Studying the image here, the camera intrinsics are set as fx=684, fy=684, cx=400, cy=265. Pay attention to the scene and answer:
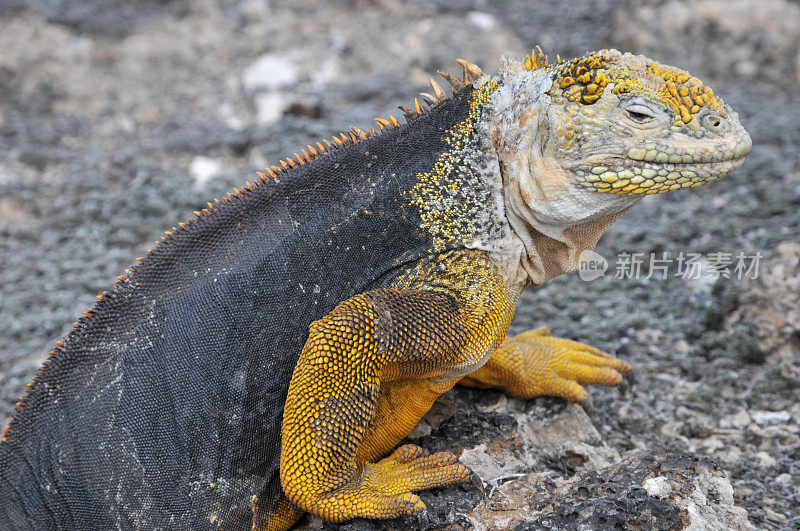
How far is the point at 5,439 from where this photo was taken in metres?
3.32

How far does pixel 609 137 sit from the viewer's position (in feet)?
10.8

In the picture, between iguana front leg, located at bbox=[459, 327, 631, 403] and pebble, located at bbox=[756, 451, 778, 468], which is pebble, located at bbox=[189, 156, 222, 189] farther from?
pebble, located at bbox=[756, 451, 778, 468]

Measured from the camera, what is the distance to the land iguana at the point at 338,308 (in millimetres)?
3174

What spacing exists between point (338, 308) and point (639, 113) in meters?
1.71

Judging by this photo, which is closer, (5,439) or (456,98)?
(5,439)

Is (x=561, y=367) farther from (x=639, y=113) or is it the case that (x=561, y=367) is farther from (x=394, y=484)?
(x=639, y=113)

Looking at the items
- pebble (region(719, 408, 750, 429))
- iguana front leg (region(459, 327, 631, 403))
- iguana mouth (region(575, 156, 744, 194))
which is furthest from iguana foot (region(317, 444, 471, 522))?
pebble (region(719, 408, 750, 429))

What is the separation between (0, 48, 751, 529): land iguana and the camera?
10.4ft

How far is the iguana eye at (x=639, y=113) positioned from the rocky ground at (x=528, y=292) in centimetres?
167

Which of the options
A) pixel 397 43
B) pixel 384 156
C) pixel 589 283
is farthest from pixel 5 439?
pixel 397 43

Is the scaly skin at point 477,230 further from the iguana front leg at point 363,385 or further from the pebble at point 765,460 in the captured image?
the pebble at point 765,460

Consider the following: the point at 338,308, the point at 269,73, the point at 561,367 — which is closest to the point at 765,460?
the point at 561,367

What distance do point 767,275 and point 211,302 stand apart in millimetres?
4071

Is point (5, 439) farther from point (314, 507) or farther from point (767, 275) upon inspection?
point (767, 275)
